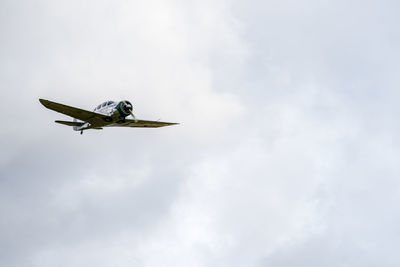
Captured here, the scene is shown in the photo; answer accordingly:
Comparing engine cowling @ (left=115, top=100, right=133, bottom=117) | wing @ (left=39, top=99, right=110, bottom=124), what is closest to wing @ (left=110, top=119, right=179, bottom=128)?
wing @ (left=39, top=99, right=110, bottom=124)

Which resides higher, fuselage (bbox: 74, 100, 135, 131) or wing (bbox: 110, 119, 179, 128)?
wing (bbox: 110, 119, 179, 128)

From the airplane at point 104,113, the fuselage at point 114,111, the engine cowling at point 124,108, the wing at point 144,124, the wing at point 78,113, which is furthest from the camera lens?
the wing at point 144,124

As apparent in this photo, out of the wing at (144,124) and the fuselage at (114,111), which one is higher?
the wing at (144,124)

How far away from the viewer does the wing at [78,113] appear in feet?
205

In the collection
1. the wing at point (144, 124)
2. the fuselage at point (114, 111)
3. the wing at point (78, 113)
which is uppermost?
the wing at point (144, 124)

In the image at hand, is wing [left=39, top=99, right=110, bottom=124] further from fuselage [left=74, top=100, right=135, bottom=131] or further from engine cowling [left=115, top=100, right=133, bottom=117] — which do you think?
engine cowling [left=115, top=100, right=133, bottom=117]

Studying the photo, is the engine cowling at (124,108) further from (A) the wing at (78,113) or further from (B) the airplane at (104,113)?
(A) the wing at (78,113)

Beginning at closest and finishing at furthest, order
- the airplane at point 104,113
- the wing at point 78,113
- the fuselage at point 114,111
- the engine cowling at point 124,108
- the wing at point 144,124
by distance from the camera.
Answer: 1. the wing at point 78,113
2. the airplane at point 104,113
3. the engine cowling at point 124,108
4. the fuselage at point 114,111
5. the wing at point 144,124

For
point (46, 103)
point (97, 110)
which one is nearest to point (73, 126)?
point (97, 110)

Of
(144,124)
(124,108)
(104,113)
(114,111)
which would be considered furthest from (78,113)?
(144,124)

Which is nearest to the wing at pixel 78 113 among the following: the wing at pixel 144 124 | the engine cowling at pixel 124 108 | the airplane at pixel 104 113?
the airplane at pixel 104 113

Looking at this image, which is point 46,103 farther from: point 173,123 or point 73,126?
point 173,123

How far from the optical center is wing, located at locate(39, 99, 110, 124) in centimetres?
6259

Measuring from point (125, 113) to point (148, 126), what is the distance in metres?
10.4
